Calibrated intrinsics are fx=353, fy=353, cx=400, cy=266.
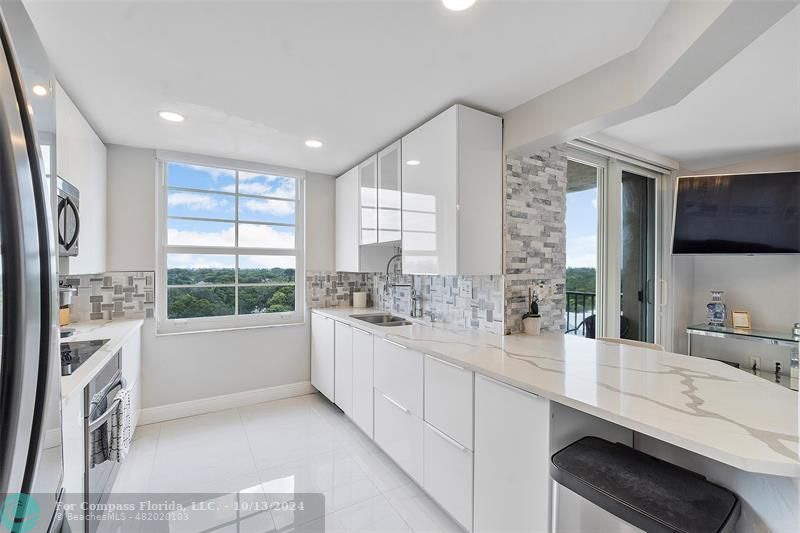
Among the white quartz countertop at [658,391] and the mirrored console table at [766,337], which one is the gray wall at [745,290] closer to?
the mirrored console table at [766,337]

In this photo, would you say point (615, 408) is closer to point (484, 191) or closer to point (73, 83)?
point (484, 191)

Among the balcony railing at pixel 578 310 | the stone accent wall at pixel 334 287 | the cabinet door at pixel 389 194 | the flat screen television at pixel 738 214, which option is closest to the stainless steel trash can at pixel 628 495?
the cabinet door at pixel 389 194

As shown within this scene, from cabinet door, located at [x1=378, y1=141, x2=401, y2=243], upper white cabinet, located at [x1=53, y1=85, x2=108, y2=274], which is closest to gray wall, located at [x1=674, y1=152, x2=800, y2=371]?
cabinet door, located at [x1=378, y1=141, x2=401, y2=243]

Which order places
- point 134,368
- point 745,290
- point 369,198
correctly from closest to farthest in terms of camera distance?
1. point 134,368
2. point 369,198
3. point 745,290

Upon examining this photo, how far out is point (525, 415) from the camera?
146cm

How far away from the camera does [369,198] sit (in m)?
3.15

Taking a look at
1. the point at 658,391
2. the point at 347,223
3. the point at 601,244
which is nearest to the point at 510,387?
the point at 658,391

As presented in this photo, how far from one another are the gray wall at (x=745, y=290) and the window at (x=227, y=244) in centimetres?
404

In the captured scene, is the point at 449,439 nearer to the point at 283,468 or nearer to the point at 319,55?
the point at 283,468

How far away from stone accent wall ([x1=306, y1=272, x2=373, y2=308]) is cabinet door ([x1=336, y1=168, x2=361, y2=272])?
162mm

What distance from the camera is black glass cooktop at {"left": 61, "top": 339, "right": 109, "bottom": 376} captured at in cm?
149

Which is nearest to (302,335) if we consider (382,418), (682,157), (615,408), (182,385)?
(182,385)

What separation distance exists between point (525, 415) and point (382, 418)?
126 cm

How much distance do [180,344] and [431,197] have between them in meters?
2.59
